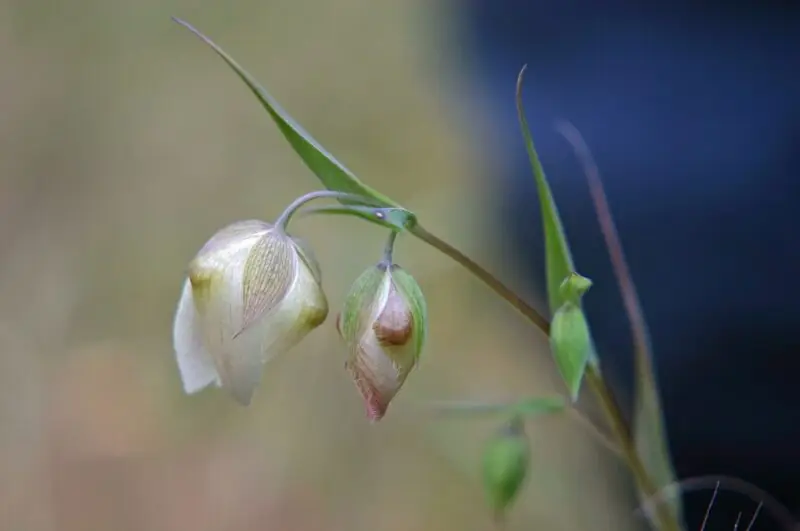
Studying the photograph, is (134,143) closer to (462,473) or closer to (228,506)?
(228,506)

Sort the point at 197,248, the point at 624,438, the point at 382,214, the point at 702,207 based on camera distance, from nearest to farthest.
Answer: the point at 382,214, the point at 624,438, the point at 702,207, the point at 197,248

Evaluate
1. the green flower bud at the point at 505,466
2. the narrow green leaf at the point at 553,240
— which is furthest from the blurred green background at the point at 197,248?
the narrow green leaf at the point at 553,240

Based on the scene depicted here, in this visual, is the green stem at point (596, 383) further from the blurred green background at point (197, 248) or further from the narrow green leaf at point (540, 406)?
the blurred green background at point (197, 248)

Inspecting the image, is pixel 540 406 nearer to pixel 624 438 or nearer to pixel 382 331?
pixel 624 438

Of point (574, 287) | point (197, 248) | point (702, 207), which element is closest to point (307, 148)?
point (574, 287)

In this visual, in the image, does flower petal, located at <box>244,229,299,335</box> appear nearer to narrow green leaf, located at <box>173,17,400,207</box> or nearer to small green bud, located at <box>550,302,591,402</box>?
narrow green leaf, located at <box>173,17,400,207</box>

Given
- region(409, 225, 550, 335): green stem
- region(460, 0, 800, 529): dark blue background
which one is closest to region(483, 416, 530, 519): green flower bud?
region(409, 225, 550, 335): green stem
